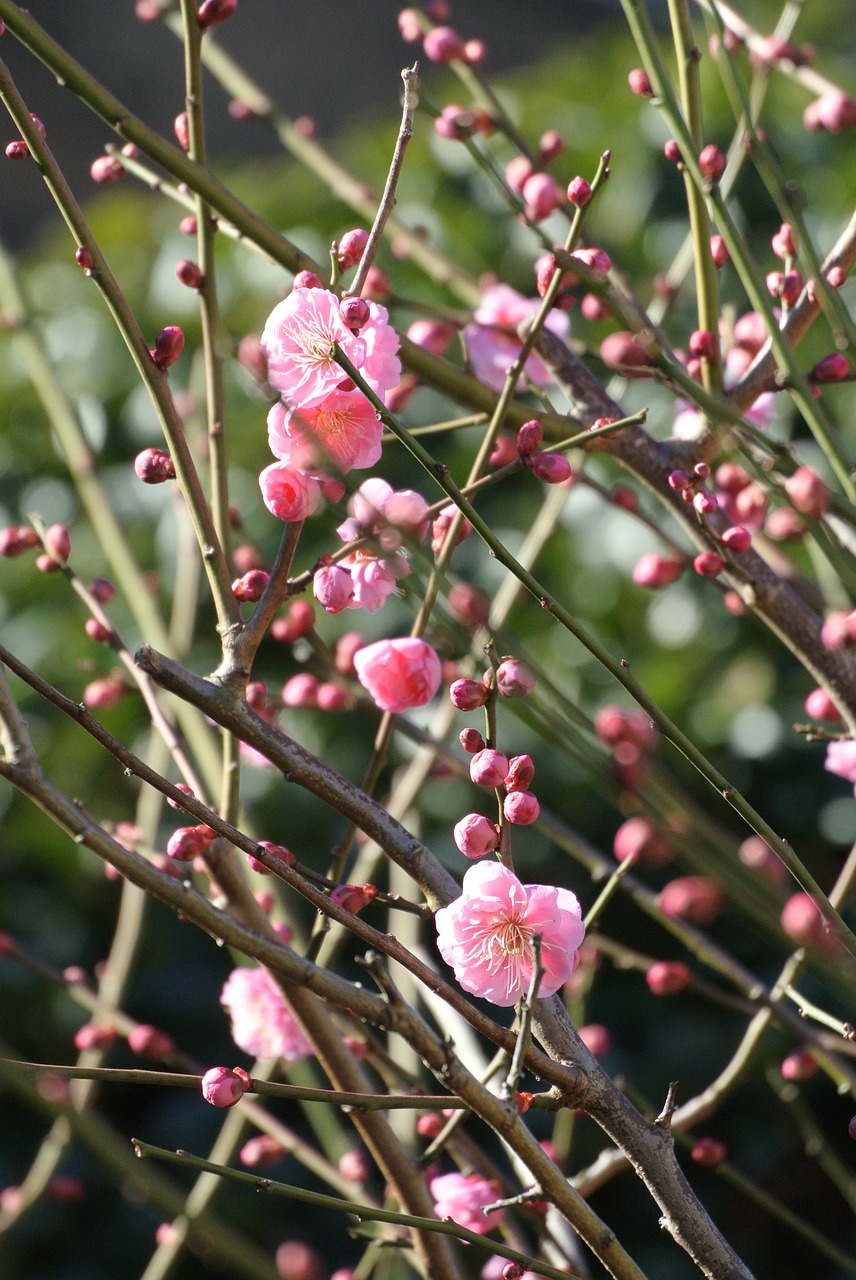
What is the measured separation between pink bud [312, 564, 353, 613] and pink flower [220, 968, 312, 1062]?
0.39 m

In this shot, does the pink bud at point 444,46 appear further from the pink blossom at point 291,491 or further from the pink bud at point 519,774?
the pink bud at point 519,774

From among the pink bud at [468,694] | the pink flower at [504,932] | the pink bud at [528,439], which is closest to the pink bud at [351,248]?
the pink bud at [528,439]

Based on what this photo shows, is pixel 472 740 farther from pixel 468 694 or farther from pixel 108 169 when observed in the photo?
pixel 108 169

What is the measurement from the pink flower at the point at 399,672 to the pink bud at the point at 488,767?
3.7 inches

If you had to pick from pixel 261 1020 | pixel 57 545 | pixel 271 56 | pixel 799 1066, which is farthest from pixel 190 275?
pixel 271 56

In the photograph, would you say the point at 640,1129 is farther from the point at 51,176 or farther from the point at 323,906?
the point at 51,176

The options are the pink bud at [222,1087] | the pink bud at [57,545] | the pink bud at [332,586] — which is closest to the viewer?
the pink bud at [222,1087]

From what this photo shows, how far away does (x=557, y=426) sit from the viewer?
1.01 meters

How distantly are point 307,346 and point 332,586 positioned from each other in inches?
5.8

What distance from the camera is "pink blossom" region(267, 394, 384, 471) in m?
0.76

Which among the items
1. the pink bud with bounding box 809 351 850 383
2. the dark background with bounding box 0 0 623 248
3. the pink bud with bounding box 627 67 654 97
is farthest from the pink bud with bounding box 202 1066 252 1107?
the dark background with bounding box 0 0 623 248

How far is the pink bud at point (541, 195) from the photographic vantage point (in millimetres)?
1205

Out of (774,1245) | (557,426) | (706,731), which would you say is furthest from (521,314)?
(774,1245)

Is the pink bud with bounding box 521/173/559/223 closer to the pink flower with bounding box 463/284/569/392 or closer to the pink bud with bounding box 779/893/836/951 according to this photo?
the pink flower with bounding box 463/284/569/392
